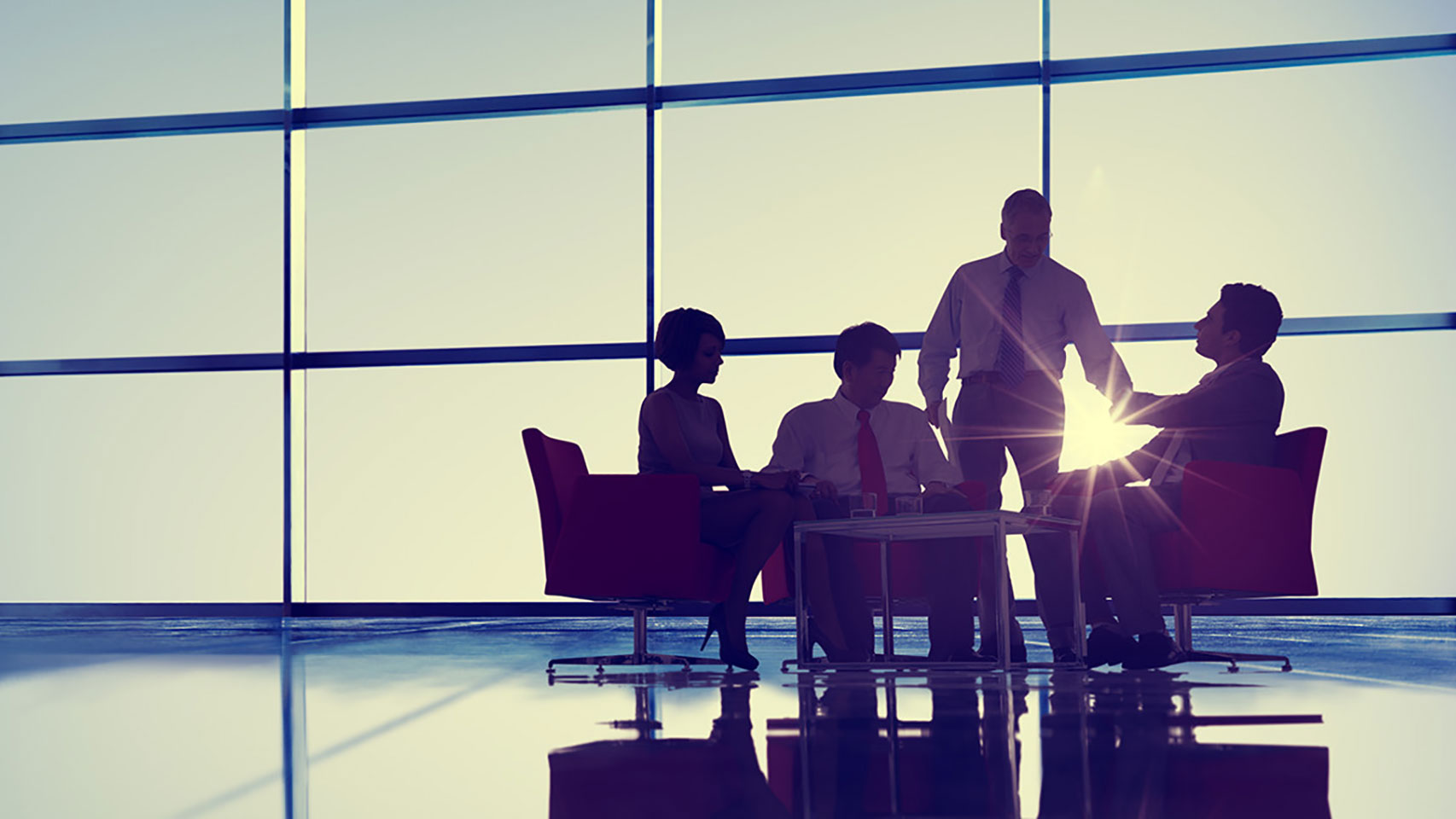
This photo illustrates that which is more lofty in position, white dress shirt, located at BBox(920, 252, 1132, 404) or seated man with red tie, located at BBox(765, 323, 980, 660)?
white dress shirt, located at BBox(920, 252, 1132, 404)

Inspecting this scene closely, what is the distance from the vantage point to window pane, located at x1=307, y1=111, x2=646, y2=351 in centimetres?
612

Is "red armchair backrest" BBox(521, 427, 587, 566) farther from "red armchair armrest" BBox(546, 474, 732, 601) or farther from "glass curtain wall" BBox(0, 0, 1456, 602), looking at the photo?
"glass curtain wall" BBox(0, 0, 1456, 602)

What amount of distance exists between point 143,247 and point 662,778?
5.71 meters

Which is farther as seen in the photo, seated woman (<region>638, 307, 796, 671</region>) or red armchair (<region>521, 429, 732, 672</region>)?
seated woman (<region>638, 307, 796, 671</region>)

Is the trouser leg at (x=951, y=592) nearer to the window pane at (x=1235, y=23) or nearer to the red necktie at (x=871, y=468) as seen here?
the red necktie at (x=871, y=468)

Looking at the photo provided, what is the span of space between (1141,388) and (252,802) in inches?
186

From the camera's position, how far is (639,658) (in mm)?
3900

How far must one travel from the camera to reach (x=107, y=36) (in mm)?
6695

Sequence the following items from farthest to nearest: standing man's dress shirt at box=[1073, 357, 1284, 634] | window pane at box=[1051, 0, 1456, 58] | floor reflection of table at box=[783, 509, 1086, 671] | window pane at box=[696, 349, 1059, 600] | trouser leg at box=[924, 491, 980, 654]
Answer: window pane at box=[696, 349, 1059, 600] < window pane at box=[1051, 0, 1456, 58] < trouser leg at box=[924, 491, 980, 654] < standing man's dress shirt at box=[1073, 357, 1284, 634] < floor reflection of table at box=[783, 509, 1086, 671]

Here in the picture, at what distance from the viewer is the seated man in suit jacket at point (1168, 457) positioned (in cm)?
353

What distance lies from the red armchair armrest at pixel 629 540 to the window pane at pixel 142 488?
3.17 metres

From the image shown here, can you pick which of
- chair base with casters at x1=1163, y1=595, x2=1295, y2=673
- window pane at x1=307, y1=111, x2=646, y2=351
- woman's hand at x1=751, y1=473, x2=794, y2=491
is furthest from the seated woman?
window pane at x1=307, y1=111, x2=646, y2=351

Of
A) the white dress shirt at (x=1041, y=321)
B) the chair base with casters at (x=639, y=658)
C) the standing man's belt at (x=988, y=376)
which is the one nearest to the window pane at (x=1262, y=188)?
the white dress shirt at (x=1041, y=321)

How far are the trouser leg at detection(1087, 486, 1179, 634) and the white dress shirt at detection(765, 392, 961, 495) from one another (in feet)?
1.56
